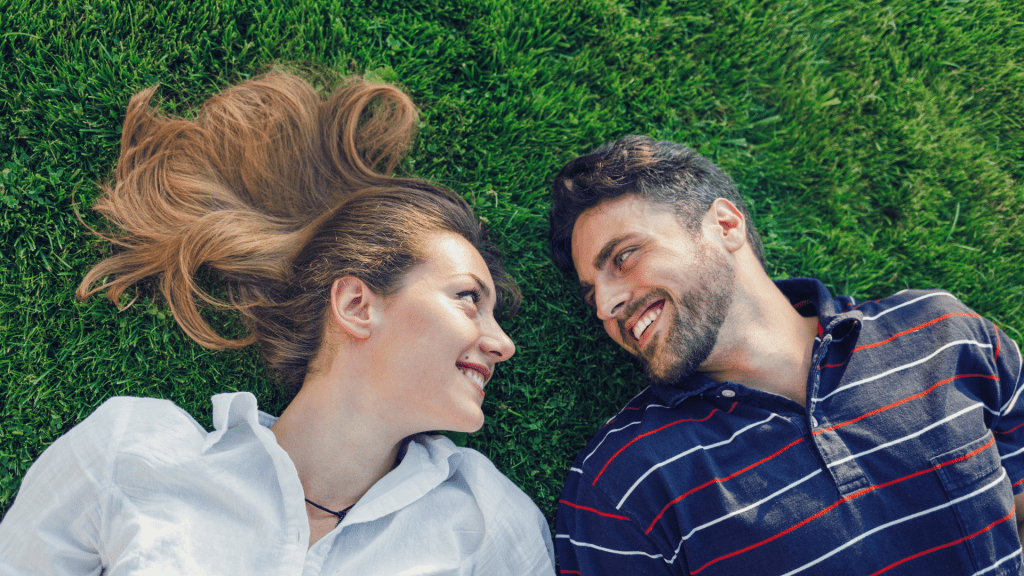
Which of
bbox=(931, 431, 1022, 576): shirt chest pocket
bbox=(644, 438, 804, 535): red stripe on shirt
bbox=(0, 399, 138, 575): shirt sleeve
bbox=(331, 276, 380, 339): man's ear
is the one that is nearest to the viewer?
bbox=(0, 399, 138, 575): shirt sleeve

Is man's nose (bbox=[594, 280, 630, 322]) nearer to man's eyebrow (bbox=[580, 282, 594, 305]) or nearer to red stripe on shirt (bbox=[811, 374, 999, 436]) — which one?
man's eyebrow (bbox=[580, 282, 594, 305])

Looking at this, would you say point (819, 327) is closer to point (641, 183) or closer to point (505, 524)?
point (641, 183)

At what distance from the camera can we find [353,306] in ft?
9.39

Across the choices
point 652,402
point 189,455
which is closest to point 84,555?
point 189,455

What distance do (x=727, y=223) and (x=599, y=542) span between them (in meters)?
1.71

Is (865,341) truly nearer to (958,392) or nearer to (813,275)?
(958,392)

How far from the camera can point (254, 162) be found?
332 centimetres

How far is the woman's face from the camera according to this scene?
8.71ft

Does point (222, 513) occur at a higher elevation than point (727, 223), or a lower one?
lower

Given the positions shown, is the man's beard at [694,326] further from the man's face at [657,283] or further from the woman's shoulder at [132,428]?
the woman's shoulder at [132,428]

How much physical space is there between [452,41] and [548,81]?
1.98 feet

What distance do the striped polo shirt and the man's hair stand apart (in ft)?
2.63

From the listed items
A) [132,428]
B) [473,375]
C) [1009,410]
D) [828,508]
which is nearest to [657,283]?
[473,375]

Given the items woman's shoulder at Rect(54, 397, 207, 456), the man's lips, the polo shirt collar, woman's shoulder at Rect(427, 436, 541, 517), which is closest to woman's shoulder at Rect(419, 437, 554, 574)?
woman's shoulder at Rect(427, 436, 541, 517)
